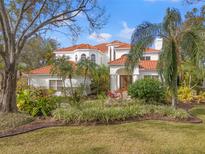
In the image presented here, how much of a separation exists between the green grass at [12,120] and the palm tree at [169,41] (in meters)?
6.10

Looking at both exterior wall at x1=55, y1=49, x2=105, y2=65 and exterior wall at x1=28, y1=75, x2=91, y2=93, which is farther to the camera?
exterior wall at x1=55, y1=49, x2=105, y2=65

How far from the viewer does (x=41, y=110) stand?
396 inches

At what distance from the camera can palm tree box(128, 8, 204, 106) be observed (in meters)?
10.6

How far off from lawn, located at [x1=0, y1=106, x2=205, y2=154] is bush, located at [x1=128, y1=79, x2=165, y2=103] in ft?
14.8

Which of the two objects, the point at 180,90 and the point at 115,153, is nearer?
the point at 115,153

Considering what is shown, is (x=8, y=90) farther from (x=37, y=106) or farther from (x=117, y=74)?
(x=117, y=74)

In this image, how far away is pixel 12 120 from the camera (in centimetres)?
848

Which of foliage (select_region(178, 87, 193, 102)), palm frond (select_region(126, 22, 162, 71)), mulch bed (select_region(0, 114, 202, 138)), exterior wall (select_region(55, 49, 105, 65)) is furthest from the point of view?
exterior wall (select_region(55, 49, 105, 65))

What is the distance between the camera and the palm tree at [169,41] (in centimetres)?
1061

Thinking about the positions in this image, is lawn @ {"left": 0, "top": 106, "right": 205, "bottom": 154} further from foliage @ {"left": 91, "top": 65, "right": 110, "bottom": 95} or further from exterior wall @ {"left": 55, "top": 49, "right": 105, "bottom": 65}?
exterior wall @ {"left": 55, "top": 49, "right": 105, "bottom": 65}

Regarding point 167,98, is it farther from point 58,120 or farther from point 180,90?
point 58,120

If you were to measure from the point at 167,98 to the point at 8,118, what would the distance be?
11.2 meters

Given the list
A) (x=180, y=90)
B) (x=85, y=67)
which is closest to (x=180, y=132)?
(x=180, y=90)

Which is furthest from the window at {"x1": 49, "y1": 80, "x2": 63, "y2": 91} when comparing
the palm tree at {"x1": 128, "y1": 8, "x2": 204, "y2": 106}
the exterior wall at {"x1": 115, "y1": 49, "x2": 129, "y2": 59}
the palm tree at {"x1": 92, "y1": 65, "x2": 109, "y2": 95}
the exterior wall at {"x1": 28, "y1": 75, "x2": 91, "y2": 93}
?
the palm tree at {"x1": 128, "y1": 8, "x2": 204, "y2": 106}
